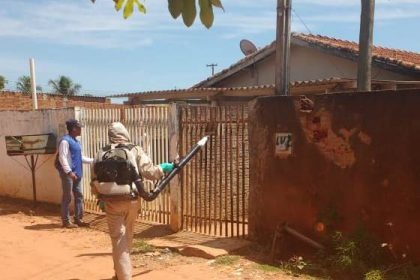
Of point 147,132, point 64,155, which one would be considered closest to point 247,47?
point 147,132

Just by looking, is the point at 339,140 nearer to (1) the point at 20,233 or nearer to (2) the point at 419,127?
(2) the point at 419,127

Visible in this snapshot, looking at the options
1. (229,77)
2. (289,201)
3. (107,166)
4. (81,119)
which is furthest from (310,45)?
(107,166)

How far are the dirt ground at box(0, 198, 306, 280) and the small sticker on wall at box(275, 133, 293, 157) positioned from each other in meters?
1.39


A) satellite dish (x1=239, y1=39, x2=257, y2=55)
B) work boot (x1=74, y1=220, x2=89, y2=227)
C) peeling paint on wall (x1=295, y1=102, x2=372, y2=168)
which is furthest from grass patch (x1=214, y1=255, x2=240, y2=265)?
satellite dish (x1=239, y1=39, x2=257, y2=55)

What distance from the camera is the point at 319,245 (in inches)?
231

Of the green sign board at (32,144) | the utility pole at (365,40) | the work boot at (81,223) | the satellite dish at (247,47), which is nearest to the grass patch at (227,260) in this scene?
the utility pole at (365,40)

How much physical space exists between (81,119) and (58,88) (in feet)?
107

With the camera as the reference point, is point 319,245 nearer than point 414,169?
No

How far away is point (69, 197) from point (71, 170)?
18.7 inches

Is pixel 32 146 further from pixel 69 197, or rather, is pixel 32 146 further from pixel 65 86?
pixel 65 86

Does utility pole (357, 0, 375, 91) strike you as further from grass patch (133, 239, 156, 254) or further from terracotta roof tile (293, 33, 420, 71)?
terracotta roof tile (293, 33, 420, 71)

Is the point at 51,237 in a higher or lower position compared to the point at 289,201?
lower

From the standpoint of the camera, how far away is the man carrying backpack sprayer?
16.9ft

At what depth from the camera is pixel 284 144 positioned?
642 cm
